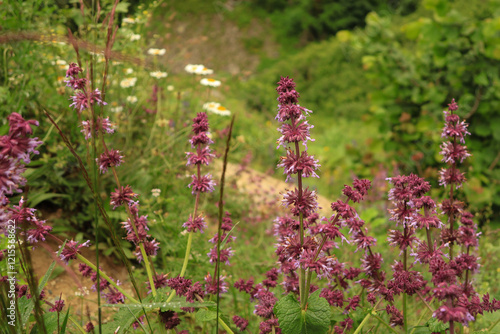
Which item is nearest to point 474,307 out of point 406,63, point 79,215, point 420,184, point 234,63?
point 420,184

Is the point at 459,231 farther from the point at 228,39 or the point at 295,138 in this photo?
the point at 228,39

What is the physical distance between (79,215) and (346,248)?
78.0 inches

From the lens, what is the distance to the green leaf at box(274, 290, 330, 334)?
1407 millimetres

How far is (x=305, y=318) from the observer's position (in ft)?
4.67

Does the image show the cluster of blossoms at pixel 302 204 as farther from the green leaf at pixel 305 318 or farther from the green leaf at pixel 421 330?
the green leaf at pixel 421 330

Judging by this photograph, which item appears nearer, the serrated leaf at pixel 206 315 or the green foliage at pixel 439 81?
the serrated leaf at pixel 206 315

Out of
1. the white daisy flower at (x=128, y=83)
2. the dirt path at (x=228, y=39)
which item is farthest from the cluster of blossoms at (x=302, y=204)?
the dirt path at (x=228, y=39)

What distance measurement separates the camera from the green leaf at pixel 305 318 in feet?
4.62

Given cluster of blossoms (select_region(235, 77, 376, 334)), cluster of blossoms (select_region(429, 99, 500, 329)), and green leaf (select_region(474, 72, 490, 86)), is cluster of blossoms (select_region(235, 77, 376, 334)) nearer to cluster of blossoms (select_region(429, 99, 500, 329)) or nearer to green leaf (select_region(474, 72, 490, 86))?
cluster of blossoms (select_region(429, 99, 500, 329))

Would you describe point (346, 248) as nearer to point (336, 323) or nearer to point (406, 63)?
point (336, 323)

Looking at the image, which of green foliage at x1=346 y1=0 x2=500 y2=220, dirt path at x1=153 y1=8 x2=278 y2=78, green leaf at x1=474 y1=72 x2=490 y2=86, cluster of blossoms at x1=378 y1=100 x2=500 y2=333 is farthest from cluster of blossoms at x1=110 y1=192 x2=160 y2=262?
dirt path at x1=153 y1=8 x2=278 y2=78

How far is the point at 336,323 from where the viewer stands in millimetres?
1805

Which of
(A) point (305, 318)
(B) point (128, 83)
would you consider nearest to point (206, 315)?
(A) point (305, 318)

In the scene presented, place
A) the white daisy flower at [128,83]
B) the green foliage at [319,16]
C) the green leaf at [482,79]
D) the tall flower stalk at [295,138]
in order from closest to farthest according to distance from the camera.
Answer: the tall flower stalk at [295,138] → the white daisy flower at [128,83] → the green leaf at [482,79] → the green foliage at [319,16]
